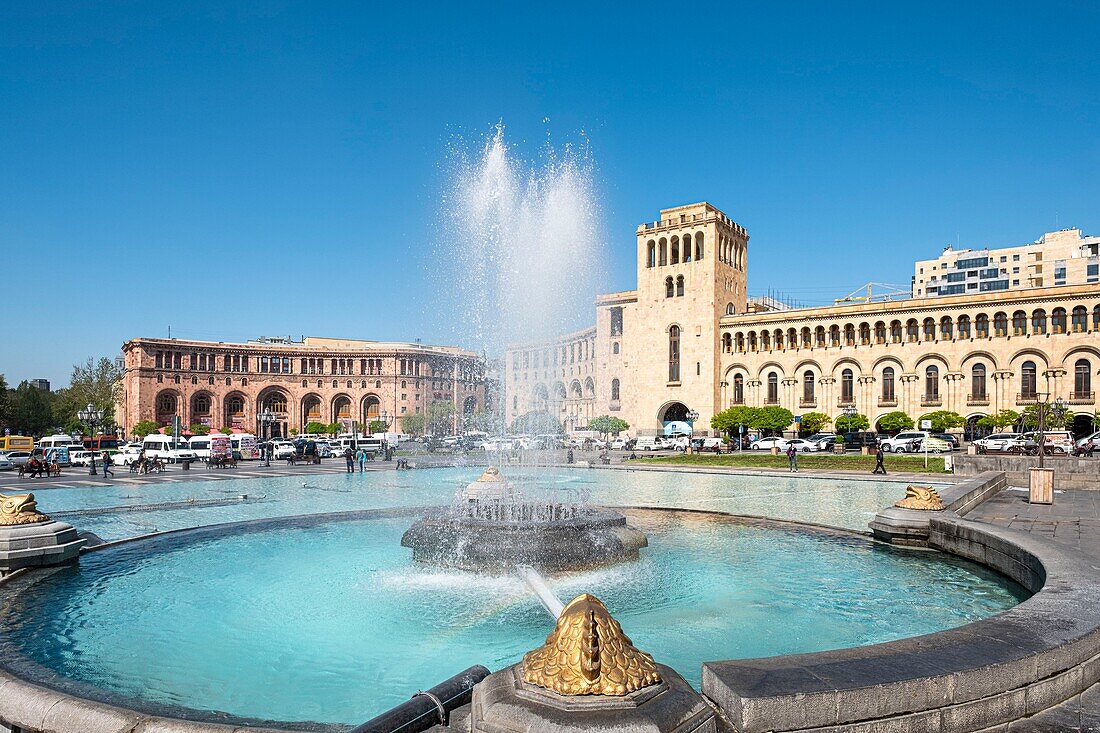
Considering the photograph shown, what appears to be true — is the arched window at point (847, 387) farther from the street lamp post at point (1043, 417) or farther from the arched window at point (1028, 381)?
the street lamp post at point (1043, 417)

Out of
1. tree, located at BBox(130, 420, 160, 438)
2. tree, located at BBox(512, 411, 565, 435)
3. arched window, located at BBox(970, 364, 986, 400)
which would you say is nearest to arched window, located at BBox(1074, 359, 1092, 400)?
arched window, located at BBox(970, 364, 986, 400)

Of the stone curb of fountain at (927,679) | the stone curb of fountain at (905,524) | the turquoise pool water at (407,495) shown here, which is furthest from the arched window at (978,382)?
the stone curb of fountain at (927,679)

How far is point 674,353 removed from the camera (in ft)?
204

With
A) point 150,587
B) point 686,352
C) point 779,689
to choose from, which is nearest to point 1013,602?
point 779,689

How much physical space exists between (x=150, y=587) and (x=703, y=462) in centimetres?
2701

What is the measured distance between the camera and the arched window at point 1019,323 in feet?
161

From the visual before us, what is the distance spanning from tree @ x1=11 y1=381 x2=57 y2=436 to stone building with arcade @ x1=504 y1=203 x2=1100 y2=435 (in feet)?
184

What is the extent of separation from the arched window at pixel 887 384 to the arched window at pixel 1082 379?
11.1m

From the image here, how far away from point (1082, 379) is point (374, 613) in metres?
54.2

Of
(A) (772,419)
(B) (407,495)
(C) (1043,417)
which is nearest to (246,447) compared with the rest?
(B) (407,495)

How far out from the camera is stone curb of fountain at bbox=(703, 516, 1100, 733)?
11.1 feet

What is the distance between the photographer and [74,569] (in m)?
8.37

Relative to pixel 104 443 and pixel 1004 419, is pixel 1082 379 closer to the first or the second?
pixel 1004 419

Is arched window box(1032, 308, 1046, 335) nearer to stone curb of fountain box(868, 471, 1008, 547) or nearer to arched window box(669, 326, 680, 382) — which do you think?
arched window box(669, 326, 680, 382)
